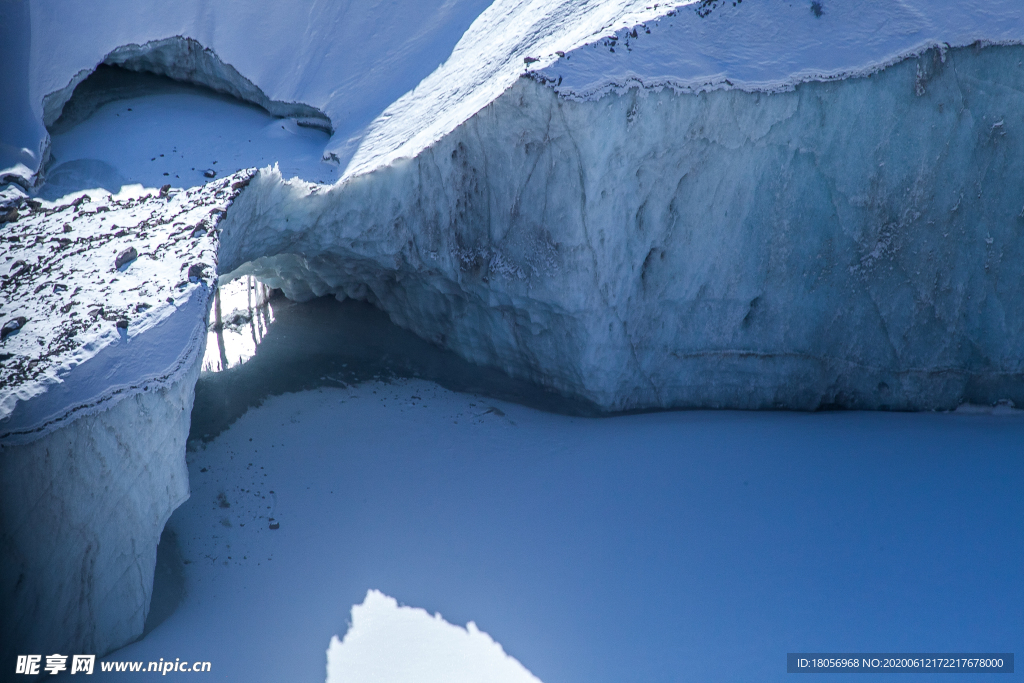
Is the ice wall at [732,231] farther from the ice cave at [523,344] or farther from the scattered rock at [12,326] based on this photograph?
the scattered rock at [12,326]

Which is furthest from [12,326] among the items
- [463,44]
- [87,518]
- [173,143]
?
[463,44]

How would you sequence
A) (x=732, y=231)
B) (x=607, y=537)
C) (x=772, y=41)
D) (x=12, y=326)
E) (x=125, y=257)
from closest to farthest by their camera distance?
1. (x=12, y=326)
2. (x=125, y=257)
3. (x=607, y=537)
4. (x=772, y=41)
5. (x=732, y=231)

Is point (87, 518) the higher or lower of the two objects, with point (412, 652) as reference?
higher

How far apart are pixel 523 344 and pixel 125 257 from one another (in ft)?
8.53

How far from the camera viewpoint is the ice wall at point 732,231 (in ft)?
15.0

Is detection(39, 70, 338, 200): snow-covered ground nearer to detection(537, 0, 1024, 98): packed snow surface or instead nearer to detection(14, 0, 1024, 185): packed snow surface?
detection(14, 0, 1024, 185): packed snow surface

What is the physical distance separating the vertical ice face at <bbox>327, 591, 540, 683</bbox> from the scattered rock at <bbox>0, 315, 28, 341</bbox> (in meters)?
2.09

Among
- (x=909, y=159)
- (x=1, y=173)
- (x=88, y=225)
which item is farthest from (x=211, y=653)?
(x=909, y=159)

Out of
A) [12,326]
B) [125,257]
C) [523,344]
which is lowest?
[523,344]

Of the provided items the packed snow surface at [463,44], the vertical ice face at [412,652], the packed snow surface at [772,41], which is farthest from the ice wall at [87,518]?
the packed snow surface at [772,41]

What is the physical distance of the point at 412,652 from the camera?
3.81 m

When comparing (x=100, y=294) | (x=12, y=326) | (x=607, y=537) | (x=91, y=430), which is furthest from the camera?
(x=607, y=537)

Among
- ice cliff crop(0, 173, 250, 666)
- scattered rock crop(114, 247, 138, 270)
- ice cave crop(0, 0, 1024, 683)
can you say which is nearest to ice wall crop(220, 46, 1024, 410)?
ice cave crop(0, 0, 1024, 683)

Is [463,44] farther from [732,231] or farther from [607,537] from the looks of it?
[607,537]
